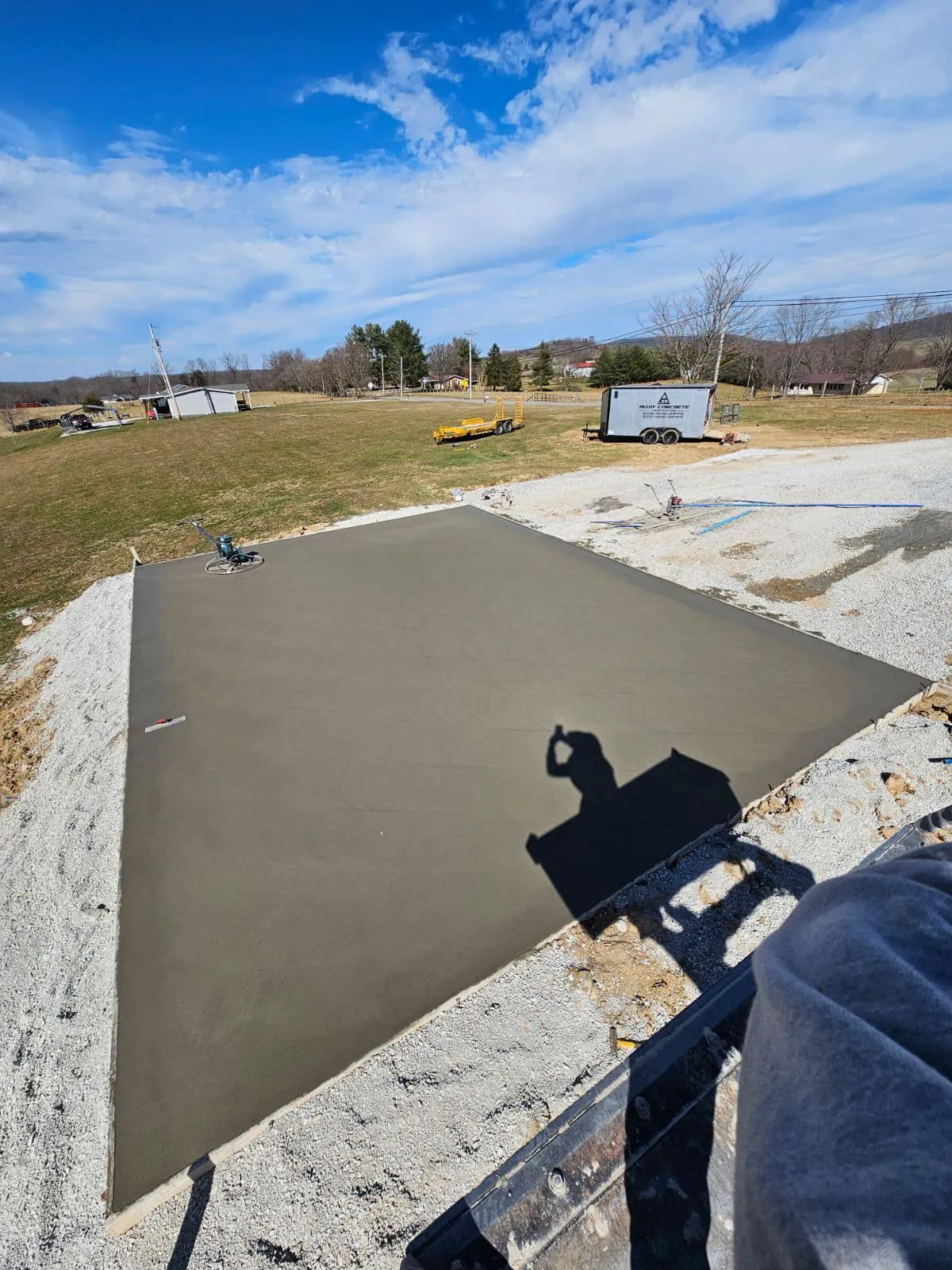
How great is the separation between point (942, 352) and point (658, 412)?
35.3 meters

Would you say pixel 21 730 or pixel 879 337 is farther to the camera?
pixel 879 337

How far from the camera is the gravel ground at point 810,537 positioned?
670cm

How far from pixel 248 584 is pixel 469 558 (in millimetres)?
3844

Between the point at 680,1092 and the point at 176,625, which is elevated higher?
the point at 680,1092

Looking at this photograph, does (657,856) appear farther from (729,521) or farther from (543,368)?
(543,368)

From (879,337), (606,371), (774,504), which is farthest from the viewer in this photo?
(606,371)

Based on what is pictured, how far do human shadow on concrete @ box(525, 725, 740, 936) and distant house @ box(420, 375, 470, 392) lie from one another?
6999 centimetres

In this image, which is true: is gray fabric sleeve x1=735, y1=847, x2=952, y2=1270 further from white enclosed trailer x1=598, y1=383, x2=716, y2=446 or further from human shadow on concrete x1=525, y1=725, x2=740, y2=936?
white enclosed trailer x1=598, y1=383, x2=716, y2=446

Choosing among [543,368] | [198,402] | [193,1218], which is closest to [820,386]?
[543,368]

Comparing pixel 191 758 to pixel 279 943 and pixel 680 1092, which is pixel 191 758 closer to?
pixel 279 943

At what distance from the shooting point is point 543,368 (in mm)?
58094

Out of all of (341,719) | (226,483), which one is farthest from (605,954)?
(226,483)

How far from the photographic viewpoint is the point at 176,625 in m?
7.57

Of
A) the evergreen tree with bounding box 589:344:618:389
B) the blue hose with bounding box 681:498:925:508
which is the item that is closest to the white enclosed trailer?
the blue hose with bounding box 681:498:925:508
